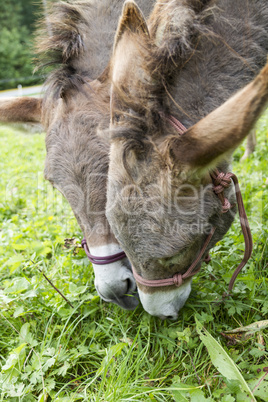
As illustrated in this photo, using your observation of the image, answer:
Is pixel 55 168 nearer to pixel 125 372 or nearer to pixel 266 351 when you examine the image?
pixel 125 372

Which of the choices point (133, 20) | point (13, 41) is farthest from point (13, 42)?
point (133, 20)

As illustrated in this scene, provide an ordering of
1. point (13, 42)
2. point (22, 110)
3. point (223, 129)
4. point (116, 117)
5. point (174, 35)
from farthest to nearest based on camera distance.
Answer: point (13, 42) → point (22, 110) → point (116, 117) → point (174, 35) → point (223, 129)

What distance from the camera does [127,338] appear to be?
2.35 m

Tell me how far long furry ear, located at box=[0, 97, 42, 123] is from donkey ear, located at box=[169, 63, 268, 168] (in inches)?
73.5

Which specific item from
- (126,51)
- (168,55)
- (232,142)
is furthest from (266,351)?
(126,51)

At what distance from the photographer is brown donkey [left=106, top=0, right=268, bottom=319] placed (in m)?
1.73

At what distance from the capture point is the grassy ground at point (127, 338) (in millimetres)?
1921

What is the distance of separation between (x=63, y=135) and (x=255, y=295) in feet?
5.74

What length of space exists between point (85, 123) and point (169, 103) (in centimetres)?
77

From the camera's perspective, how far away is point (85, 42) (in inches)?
105

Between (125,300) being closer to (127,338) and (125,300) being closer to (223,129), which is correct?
(127,338)

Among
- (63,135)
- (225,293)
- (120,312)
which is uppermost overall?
→ (63,135)

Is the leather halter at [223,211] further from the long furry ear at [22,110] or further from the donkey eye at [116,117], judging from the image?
the long furry ear at [22,110]

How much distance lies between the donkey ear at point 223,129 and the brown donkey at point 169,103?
0.10 meters
